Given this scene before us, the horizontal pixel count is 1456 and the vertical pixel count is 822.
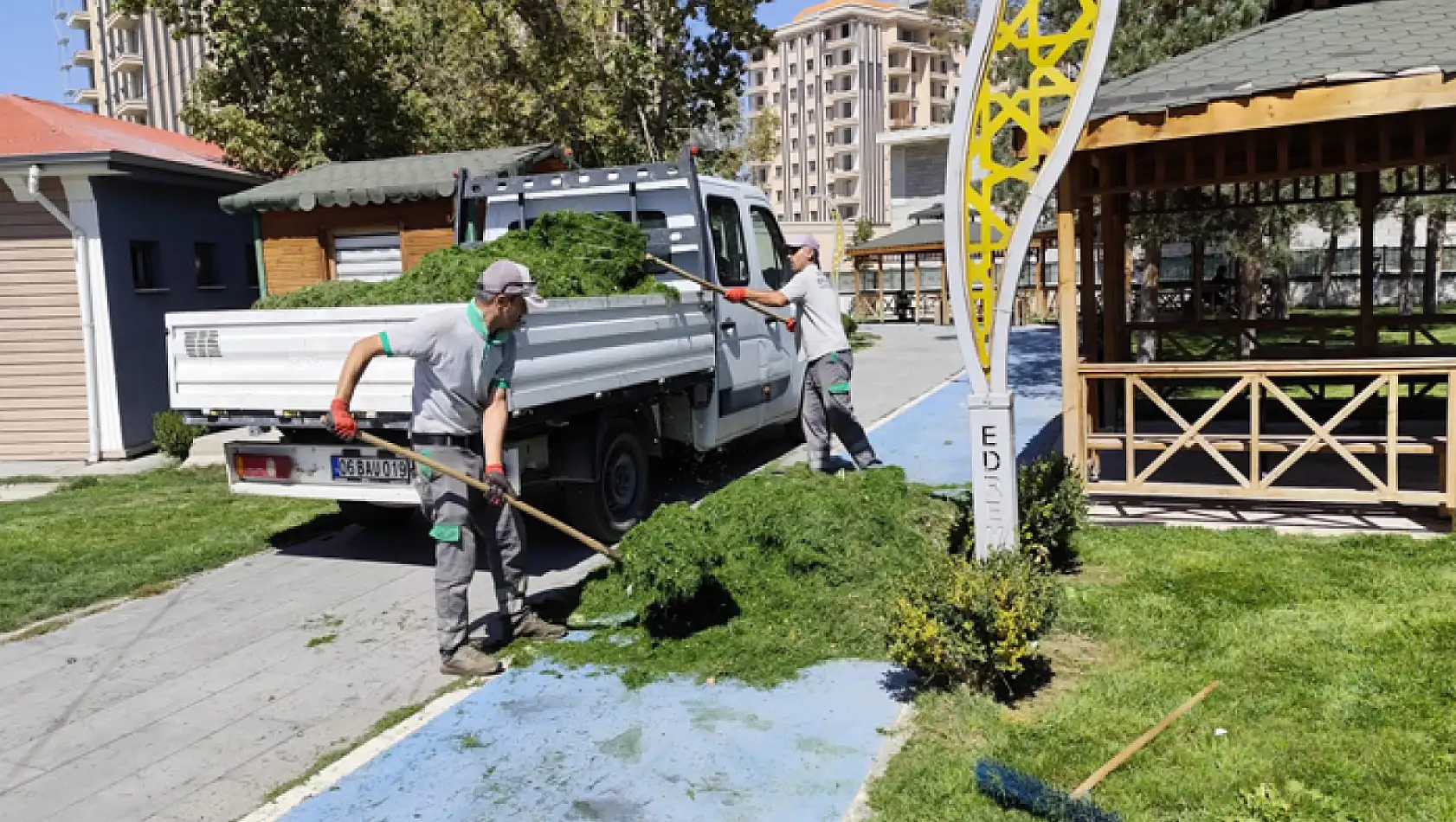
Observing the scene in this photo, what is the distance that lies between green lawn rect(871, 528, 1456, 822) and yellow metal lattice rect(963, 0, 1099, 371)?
62.4 inches

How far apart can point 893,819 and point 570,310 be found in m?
3.80

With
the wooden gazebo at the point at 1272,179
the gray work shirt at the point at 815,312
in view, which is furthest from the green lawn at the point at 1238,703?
the gray work shirt at the point at 815,312

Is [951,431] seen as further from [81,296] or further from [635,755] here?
[81,296]

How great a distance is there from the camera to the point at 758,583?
5746mm

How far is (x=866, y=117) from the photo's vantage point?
89500 mm

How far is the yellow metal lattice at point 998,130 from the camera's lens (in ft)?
15.9

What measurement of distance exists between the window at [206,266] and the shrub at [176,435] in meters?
3.48

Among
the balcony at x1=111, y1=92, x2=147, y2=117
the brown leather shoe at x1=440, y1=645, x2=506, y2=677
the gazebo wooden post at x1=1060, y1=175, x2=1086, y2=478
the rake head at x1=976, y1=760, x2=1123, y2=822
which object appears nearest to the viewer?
the rake head at x1=976, y1=760, x2=1123, y2=822

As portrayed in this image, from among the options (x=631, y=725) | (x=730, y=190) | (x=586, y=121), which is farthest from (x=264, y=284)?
(x=631, y=725)

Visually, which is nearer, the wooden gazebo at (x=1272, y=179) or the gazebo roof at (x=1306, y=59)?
the gazebo roof at (x=1306, y=59)

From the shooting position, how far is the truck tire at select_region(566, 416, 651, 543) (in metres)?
7.06

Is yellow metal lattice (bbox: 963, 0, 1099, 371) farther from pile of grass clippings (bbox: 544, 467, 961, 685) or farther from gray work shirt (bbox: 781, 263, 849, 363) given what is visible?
gray work shirt (bbox: 781, 263, 849, 363)

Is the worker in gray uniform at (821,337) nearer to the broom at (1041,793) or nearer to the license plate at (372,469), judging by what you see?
the license plate at (372,469)

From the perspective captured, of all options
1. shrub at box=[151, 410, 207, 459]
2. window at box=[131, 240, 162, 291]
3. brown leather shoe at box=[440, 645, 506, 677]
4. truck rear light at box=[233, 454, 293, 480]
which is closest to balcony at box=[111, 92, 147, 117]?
window at box=[131, 240, 162, 291]
